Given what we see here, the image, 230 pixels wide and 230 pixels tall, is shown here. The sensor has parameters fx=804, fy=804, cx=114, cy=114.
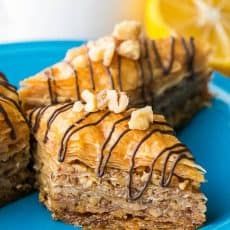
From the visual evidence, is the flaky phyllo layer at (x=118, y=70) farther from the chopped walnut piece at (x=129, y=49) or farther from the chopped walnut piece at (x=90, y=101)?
the chopped walnut piece at (x=90, y=101)

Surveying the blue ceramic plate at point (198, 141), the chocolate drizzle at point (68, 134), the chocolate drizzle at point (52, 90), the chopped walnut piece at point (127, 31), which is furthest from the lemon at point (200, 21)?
the chocolate drizzle at point (68, 134)

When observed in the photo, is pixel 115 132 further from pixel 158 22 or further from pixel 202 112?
pixel 158 22

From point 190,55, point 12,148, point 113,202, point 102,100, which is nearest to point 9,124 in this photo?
point 12,148

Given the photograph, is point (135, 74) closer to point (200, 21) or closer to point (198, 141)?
point (198, 141)

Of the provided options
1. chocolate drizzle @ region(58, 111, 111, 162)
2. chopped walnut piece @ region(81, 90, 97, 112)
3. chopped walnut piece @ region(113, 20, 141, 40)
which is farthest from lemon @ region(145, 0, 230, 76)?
chocolate drizzle @ region(58, 111, 111, 162)

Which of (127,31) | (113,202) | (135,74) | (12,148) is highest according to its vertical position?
(127,31)

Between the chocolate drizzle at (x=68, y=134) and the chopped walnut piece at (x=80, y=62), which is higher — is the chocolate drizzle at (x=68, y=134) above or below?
below

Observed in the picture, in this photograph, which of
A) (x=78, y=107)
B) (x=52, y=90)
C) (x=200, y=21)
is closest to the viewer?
(x=78, y=107)
